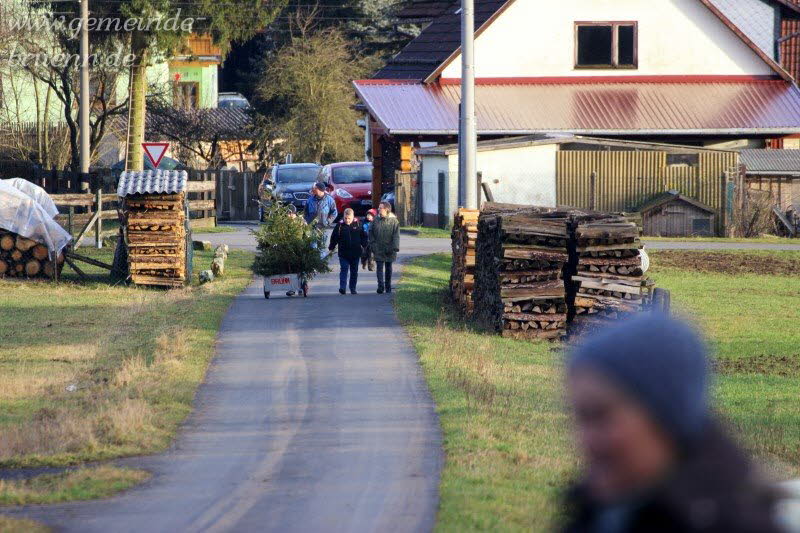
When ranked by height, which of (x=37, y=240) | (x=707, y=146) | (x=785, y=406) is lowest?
(x=785, y=406)

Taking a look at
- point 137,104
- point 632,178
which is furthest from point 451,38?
point 137,104

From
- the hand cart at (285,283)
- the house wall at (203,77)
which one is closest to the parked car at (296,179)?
the hand cart at (285,283)

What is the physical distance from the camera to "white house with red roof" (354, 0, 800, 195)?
124 feet

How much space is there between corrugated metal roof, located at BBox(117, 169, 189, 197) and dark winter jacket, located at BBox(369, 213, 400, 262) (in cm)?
377

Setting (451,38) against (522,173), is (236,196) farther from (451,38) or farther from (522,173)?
(522,173)

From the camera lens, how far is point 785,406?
12.3 metres

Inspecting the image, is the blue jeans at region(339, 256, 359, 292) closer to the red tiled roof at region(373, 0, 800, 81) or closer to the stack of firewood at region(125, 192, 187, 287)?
the stack of firewood at region(125, 192, 187, 287)

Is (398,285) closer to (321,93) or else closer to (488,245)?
(488,245)

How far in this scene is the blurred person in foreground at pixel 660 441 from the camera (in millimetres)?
2287

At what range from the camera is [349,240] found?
67.1ft


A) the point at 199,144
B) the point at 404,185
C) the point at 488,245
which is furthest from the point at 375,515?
the point at 199,144

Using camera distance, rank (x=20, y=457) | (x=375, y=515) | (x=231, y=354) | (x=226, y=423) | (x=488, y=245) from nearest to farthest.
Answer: (x=375, y=515) → (x=20, y=457) → (x=226, y=423) → (x=231, y=354) → (x=488, y=245)

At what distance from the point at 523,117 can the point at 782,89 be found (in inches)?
355

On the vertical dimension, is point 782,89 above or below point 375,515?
above
